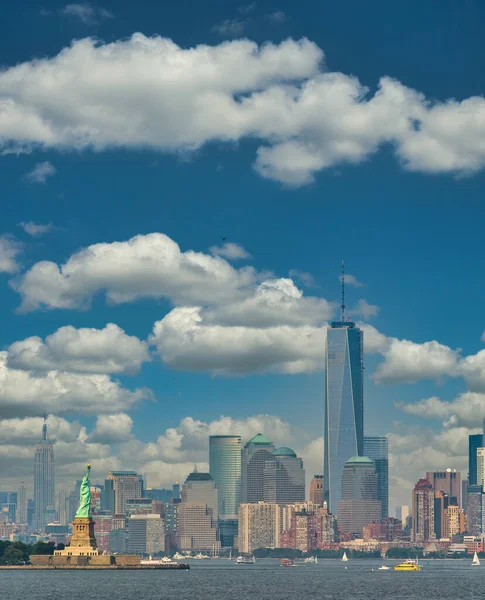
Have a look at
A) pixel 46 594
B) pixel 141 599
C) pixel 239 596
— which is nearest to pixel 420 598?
pixel 239 596

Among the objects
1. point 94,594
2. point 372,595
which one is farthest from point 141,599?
point 372,595

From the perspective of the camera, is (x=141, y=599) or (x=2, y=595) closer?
(x=141, y=599)

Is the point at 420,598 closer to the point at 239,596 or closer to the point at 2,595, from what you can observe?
the point at 239,596

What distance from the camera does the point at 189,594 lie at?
7795 inches

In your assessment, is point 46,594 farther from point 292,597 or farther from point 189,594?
point 292,597

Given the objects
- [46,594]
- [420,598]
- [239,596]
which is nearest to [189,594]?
[239,596]

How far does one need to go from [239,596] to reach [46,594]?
2957 cm

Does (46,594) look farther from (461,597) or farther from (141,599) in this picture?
(461,597)

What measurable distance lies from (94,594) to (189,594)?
1523 cm

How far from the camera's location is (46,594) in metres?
193

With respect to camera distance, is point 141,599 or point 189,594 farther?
point 189,594

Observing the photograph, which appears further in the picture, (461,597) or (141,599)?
(461,597)

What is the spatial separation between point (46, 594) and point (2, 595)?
6.86m

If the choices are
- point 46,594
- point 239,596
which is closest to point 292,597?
point 239,596
